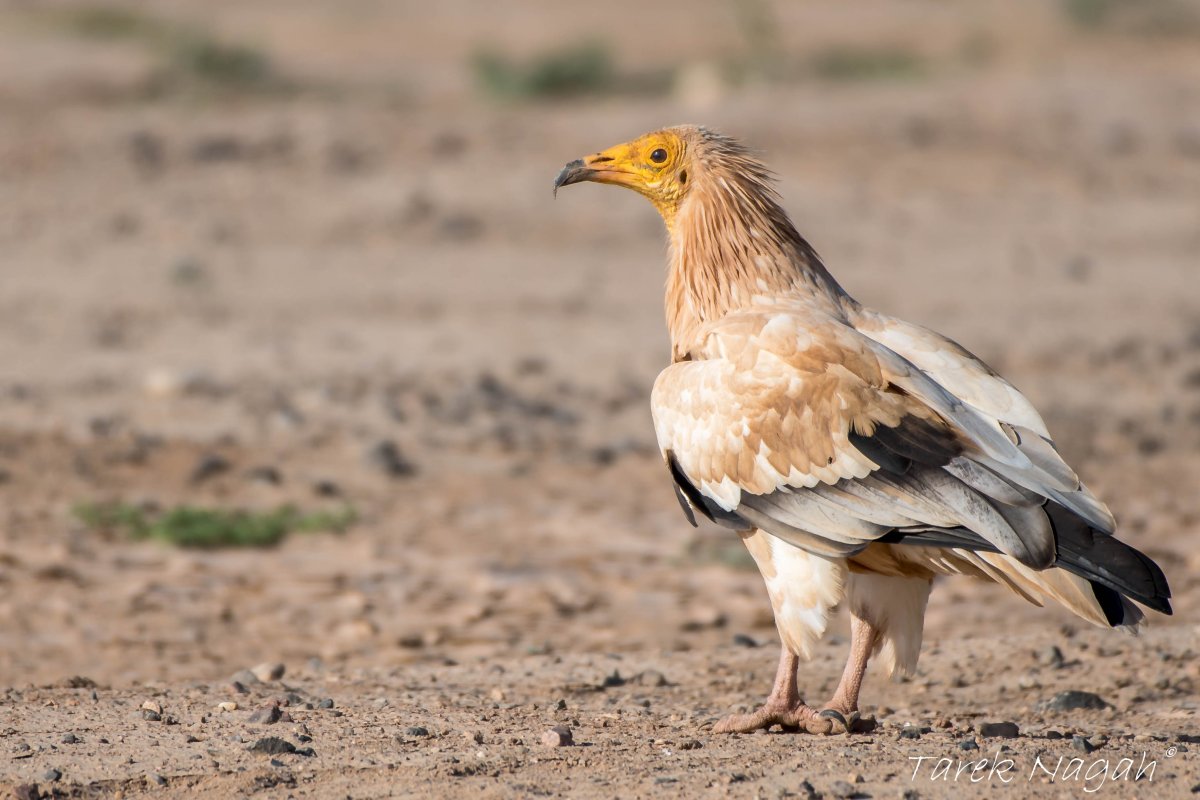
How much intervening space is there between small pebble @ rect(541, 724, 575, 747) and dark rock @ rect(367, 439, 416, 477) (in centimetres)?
428

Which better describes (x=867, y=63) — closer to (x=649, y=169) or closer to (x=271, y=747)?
(x=649, y=169)

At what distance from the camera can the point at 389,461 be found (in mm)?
8992

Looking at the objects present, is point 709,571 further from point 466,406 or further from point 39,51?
point 39,51

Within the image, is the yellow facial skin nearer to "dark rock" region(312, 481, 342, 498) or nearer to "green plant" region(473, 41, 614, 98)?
"dark rock" region(312, 481, 342, 498)

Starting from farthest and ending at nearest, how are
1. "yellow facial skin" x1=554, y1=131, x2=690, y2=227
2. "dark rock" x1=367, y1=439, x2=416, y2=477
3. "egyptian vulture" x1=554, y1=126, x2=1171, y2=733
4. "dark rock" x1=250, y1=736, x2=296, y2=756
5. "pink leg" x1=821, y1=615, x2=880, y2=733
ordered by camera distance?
"dark rock" x1=367, y1=439, x2=416, y2=477 < "yellow facial skin" x1=554, y1=131, x2=690, y2=227 < "pink leg" x1=821, y1=615, x2=880, y2=733 < "dark rock" x1=250, y1=736, x2=296, y2=756 < "egyptian vulture" x1=554, y1=126, x2=1171, y2=733

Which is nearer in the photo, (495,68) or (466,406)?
(466,406)

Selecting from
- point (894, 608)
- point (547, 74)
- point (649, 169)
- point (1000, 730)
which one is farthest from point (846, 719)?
point (547, 74)

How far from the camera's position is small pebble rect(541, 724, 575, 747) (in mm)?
4738

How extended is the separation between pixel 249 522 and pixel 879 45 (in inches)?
937

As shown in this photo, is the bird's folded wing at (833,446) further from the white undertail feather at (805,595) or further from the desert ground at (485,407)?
the desert ground at (485,407)

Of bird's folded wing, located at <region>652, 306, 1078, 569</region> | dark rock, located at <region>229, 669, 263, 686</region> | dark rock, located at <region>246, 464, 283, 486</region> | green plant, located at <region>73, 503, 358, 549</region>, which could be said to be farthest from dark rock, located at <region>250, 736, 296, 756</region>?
dark rock, located at <region>246, 464, 283, 486</region>

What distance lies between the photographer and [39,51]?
20.7 m

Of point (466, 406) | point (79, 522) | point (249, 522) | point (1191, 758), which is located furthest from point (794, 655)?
point (466, 406)

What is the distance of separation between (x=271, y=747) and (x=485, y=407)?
216 inches
